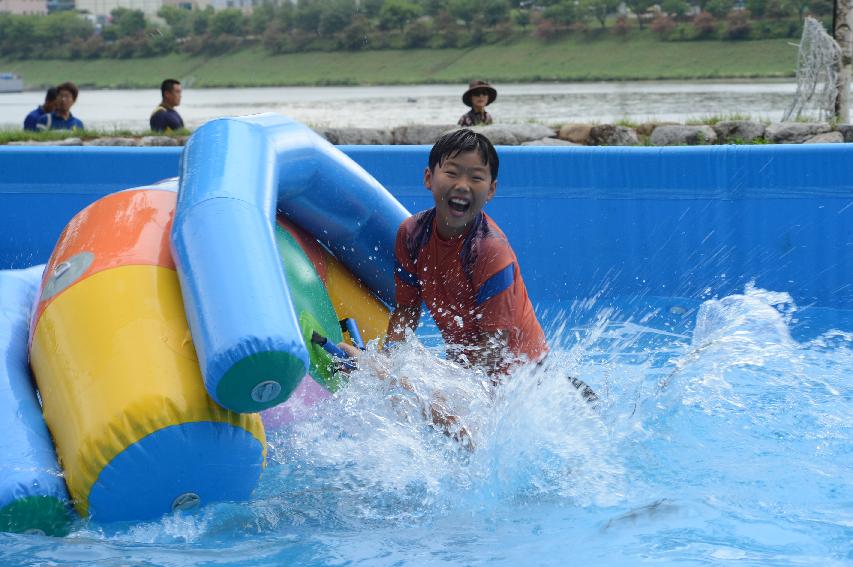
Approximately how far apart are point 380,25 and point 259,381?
115 ft

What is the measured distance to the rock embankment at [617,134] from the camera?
643 cm

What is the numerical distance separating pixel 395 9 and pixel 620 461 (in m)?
33.5

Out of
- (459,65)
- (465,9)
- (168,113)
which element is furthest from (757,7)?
(168,113)

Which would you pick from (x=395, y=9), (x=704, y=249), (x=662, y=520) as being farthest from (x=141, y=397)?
(x=395, y=9)

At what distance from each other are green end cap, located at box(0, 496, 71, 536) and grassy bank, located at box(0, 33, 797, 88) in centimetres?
2350

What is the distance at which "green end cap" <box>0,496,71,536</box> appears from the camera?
104 inches

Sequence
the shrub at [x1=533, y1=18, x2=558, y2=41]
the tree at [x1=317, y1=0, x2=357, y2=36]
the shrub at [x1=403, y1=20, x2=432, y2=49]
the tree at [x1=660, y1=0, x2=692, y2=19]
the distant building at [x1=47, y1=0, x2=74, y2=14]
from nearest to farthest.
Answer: the tree at [x1=660, y1=0, x2=692, y2=19]
the shrub at [x1=533, y1=18, x2=558, y2=41]
the shrub at [x1=403, y1=20, x2=432, y2=49]
the tree at [x1=317, y1=0, x2=357, y2=36]
the distant building at [x1=47, y1=0, x2=74, y2=14]

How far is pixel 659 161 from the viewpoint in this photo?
5332 millimetres

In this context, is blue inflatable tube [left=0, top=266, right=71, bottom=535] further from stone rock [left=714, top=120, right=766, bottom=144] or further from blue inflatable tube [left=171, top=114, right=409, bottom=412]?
stone rock [left=714, top=120, right=766, bottom=144]

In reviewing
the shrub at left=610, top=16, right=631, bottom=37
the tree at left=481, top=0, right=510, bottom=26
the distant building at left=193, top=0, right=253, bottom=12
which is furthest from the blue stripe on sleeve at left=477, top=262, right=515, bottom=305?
the distant building at left=193, top=0, right=253, bottom=12

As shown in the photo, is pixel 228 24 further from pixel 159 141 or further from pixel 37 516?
pixel 37 516

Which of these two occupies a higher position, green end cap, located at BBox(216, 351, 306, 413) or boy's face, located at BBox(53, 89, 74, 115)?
boy's face, located at BBox(53, 89, 74, 115)

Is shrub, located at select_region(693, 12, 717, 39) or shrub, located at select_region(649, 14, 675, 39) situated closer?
shrub, located at select_region(693, 12, 717, 39)

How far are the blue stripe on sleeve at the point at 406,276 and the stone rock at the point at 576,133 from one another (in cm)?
353
